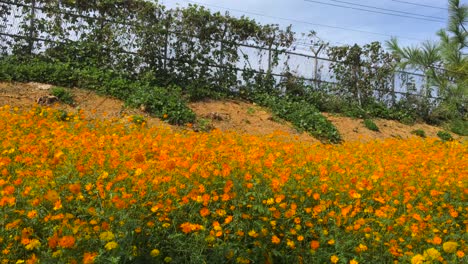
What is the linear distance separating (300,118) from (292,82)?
2.05 metres

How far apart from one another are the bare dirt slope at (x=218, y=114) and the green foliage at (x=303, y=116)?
207 millimetres

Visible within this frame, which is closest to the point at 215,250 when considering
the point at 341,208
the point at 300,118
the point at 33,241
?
the point at 33,241

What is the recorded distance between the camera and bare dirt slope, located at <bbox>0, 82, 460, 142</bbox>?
7523mm

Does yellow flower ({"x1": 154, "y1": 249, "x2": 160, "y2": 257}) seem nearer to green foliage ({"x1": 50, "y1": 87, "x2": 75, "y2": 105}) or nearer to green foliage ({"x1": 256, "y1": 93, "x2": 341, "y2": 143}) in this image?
green foliage ({"x1": 50, "y1": 87, "x2": 75, "y2": 105})

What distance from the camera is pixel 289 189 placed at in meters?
3.36

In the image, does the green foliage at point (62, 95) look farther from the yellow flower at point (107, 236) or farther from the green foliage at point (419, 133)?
the green foliage at point (419, 133)

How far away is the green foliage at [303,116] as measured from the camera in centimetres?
894

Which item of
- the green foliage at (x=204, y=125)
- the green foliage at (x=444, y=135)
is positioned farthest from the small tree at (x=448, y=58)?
the green foliage at (x=204, y=125)

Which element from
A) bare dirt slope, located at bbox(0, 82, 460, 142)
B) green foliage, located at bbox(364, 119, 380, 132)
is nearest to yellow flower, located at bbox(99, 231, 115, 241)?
bare dirt slope, located at bbox(0, 82, 460, 142)

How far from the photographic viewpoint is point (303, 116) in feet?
30.7

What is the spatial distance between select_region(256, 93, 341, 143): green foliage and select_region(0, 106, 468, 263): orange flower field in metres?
4.78

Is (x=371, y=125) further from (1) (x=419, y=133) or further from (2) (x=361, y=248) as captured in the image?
(2) (x=361, y=248)

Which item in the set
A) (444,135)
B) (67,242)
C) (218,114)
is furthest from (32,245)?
(444,135)

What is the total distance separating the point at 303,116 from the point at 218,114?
5.97 feet
